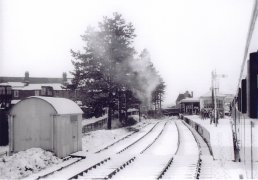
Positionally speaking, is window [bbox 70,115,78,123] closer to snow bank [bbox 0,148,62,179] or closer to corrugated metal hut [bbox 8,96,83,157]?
corrugated metal hut [bbox 8,96,83,157]

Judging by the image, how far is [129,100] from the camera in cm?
4853

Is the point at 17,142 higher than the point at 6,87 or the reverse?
the reverse

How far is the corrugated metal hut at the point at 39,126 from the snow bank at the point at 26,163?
0.80 metres

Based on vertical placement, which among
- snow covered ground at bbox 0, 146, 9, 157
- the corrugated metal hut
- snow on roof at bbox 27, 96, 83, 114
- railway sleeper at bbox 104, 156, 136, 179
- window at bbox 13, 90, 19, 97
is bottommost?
snow covered ground at bbox 0, 146, 9, 157

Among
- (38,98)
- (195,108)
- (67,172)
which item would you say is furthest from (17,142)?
(195,108)

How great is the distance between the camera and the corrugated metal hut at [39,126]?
18.6 metres

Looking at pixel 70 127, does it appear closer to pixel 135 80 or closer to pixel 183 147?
pixel 183 147

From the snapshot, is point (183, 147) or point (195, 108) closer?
point (183, 147)

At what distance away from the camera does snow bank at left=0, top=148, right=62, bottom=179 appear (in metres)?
14.7

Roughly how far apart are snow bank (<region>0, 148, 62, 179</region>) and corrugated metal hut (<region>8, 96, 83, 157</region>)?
0.80 meters

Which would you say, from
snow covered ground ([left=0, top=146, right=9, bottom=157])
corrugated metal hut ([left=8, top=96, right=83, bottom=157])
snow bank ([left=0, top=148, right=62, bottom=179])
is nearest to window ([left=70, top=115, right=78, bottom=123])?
corrugated metal hut ([left=8, top=96, right=83, bottom=157])

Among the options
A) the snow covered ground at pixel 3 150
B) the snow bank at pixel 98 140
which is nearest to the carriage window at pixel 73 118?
the snow bank at pixel 98 140

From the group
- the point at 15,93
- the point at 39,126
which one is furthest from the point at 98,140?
the point at 15,93

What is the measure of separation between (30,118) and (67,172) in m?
5.29
